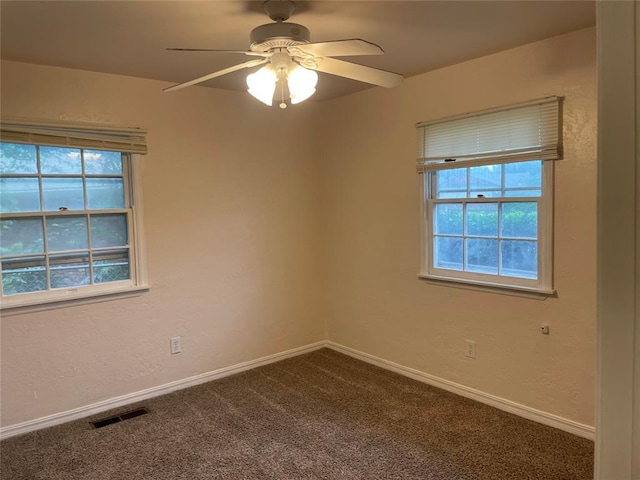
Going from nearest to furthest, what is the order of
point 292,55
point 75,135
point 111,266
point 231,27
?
1. point 292,55
2. point 231,27
3. point 75,135
4. point 111,266

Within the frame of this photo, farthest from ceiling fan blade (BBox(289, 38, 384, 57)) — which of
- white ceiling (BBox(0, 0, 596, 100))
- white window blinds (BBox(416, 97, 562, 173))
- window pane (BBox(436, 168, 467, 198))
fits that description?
window pane (BBox(436, 168, 467, 198))

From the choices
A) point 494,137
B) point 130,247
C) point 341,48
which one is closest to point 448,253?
point 494,137

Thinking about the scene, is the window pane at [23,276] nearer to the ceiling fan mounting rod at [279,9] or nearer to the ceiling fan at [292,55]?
the ceiling fan at [292,55]

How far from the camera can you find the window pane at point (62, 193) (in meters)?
3.03

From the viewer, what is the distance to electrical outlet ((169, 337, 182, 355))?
357 cm

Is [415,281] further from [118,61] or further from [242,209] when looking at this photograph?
[118,61]

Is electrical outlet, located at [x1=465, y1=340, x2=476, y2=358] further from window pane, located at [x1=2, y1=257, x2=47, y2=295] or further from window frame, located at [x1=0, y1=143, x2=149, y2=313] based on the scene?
window pane, located at [x1=2, y1=257, x2=47, y2=295]

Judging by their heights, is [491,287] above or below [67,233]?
below

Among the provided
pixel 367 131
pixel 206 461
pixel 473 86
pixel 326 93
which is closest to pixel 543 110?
pixel 473 86

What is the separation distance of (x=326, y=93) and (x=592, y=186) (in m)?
2.19

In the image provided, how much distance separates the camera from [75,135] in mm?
3062

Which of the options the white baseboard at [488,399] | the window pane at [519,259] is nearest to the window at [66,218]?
the white baseboard at [488,399]

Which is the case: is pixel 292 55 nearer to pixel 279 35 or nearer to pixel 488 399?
pixel 279 35

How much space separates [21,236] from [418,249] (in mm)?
2715
